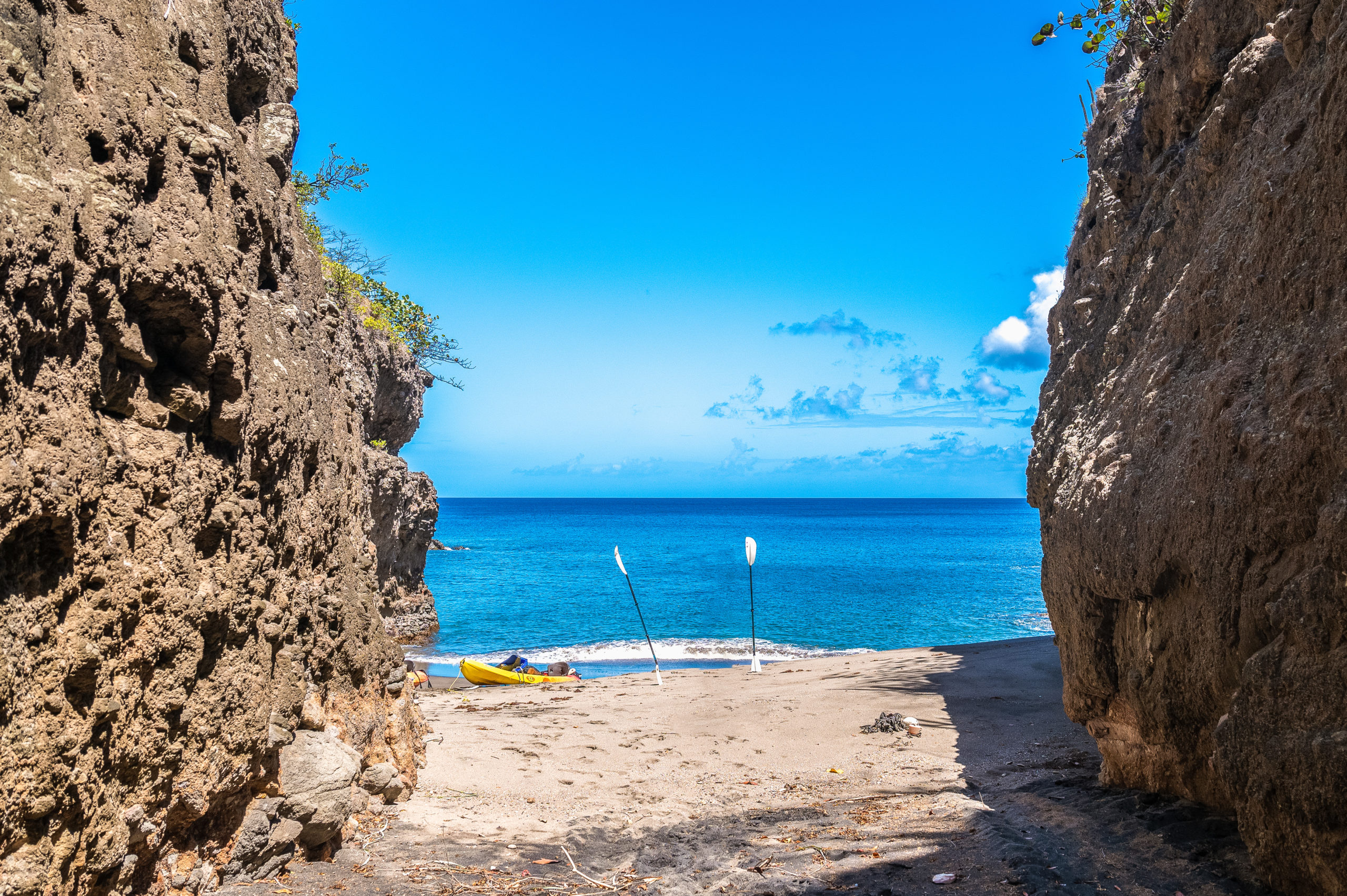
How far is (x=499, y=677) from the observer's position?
56.4 ft

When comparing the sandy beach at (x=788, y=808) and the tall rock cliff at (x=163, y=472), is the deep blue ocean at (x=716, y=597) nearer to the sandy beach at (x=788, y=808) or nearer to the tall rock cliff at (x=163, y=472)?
the sandy beach at (x=788, y=808)

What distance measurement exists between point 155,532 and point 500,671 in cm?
1458

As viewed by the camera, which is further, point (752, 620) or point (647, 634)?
point (752, 620)

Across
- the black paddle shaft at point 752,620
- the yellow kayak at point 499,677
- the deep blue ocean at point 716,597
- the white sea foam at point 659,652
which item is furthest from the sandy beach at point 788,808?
the white sea foam at point 659,652

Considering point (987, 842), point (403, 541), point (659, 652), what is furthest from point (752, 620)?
point (987, 842)

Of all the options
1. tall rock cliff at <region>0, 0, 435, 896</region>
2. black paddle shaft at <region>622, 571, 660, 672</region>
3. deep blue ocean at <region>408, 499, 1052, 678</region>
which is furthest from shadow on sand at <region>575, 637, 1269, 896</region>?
deep blue ocean at <region>408, 499, 1052, 678</region>

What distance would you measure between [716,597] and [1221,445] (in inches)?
1434

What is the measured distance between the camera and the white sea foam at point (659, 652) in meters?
23.9

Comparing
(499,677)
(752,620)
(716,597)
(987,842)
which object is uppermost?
(987,842)

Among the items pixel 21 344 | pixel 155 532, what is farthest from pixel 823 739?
pixel 21 344

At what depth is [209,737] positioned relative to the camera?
12.9ft

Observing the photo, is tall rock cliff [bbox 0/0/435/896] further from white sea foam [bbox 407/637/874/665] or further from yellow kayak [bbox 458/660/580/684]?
white sea foam [bbox 407/637/874/665]

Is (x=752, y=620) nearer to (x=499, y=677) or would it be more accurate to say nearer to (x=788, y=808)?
(x=499, y=677)

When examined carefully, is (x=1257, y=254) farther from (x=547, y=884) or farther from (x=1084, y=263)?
(x=547, y=884)
